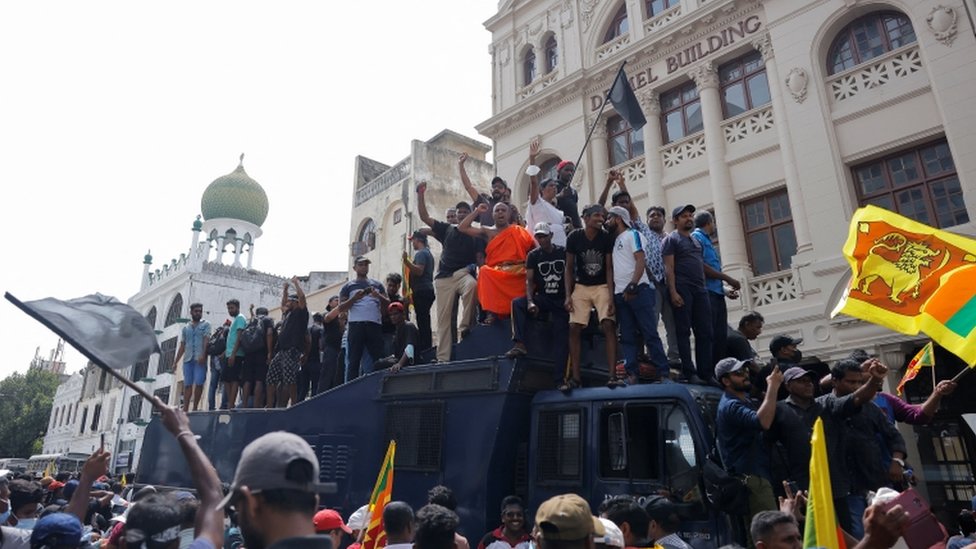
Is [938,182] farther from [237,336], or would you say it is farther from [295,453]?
[295,453]

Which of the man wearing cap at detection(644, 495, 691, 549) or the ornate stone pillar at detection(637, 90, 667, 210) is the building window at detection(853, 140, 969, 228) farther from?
the man wearing cap at detection(644, 495, 691, 549)

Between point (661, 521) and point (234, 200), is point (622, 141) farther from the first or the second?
point (234, 200)

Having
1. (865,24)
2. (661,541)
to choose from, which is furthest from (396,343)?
(865,24)

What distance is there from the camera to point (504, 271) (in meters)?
6.62

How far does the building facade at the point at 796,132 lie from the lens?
A: 35.2 feet

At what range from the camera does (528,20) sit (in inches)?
750

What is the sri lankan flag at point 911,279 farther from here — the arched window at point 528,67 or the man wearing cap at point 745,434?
the arched window at point 528,67

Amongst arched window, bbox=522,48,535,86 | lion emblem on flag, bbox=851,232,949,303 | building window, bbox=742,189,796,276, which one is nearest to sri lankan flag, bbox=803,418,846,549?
lion emblem on flag, bbox=851,232,949,303

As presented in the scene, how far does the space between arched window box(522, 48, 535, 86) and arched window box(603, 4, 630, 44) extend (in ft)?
8.34

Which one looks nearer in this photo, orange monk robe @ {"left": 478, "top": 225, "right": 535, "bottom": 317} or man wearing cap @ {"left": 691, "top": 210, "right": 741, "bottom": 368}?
man wearing cap @ {"left": 691, "top": 210, "right": 741, "bottom": 368}

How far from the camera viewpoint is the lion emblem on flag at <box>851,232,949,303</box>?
6.12 m

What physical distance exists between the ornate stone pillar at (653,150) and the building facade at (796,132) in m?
0.04

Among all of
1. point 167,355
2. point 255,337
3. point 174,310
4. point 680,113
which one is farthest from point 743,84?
point 167,355

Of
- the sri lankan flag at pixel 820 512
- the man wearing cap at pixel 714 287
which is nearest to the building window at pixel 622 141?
the man wearing cap at pixel 714 287
